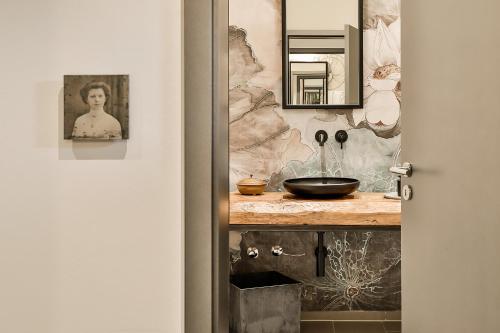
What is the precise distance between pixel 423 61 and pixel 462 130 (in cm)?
35

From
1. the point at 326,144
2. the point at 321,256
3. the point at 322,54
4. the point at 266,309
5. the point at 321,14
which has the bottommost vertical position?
the point at 266,309

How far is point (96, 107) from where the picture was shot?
0.90 metres

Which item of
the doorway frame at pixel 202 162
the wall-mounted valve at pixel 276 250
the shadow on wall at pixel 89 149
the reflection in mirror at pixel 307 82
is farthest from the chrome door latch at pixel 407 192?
the reflection in mirror at pixel 307 82

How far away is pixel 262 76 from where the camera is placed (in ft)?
9.66

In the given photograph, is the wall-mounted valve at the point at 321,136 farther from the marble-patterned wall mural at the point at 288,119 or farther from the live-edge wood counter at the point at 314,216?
the live-edge wood counter at the point at 314,216

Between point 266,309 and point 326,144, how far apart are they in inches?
39.7

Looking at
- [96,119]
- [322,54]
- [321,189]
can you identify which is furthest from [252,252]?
[96,119]

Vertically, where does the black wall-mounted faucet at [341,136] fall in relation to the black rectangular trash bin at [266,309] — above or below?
above

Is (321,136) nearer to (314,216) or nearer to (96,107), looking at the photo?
(314,216)

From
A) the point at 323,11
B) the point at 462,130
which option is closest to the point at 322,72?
the point at 323,11

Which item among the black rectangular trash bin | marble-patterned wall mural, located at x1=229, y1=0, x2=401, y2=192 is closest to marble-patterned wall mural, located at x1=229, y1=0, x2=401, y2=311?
marble-patterned wall mural, located at x1=229, y1=0, x2=401, y2=192

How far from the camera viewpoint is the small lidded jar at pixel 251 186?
2766mm

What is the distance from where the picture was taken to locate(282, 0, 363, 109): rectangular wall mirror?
2.91 metres

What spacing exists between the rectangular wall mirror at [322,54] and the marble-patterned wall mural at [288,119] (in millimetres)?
51
